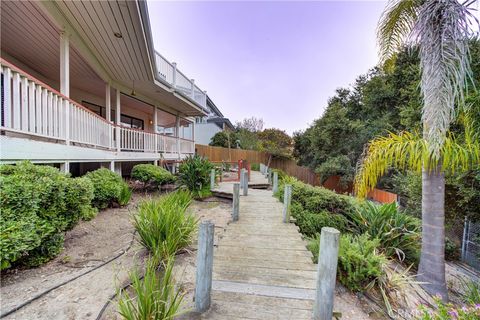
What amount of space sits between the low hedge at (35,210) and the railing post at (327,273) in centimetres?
317

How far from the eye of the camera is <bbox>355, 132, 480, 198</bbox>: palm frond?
12.7ft

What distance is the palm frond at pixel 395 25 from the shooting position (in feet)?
15.8

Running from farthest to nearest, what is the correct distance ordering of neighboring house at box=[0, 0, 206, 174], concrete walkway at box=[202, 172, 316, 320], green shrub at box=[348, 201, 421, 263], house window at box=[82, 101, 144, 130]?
house window at box=[82, 101, 144, 130] < green shrub at box=[348, 201, 421, 263] < neighboring house at box=[0, 0, 206, 174] < concrete walkway at box=[202, 172, 316, 320]

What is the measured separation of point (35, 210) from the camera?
2.71 meters

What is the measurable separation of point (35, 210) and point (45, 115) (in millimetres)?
2232

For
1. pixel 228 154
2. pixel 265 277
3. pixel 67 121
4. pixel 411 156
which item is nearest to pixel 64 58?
pixel 67 121

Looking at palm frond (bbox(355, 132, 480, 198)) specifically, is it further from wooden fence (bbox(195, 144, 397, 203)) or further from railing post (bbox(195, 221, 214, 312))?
wooden fence (bbox(195, 144, 397, 203))

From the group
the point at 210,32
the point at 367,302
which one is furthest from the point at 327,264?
the point at 210,32

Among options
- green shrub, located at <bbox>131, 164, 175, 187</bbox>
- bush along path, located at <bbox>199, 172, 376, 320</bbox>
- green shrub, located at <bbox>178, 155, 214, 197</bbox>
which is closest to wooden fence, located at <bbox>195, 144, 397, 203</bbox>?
green shrub, located at <bbox>131, 164, 175, 187</bbox>

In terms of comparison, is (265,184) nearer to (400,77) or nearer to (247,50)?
(247,50)

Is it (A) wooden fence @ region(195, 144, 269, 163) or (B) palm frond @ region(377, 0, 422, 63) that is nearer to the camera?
(B) palm frond @ region(377, 0, 422, 63)

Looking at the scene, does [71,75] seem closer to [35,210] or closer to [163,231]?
[35,210]

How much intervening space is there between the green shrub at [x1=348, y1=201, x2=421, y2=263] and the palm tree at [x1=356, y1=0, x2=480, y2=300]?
3.07ft

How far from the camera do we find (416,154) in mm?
4016
